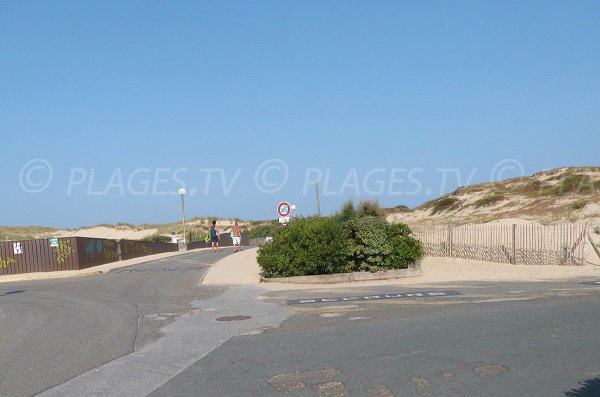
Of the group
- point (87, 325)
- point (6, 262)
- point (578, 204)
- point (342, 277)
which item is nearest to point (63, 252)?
point (6, 262)

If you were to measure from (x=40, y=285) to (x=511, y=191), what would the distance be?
45.7 m

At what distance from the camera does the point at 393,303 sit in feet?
43.0

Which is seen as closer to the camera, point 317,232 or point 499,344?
point 499,344

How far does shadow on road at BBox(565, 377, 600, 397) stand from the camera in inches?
237

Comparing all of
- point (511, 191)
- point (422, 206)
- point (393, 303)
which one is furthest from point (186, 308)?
point (422, 206)

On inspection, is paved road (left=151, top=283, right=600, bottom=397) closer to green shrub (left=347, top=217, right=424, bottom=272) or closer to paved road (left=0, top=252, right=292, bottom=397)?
paved road (left=0, top=252, right=292, bottom=397)

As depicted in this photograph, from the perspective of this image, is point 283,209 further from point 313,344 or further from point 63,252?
point 313,344

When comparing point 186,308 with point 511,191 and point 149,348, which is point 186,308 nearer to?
point 149,348

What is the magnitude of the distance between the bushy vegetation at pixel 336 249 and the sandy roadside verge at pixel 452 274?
2.22 ft

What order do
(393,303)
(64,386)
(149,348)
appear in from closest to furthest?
(64,386), (149,348), (393,303)

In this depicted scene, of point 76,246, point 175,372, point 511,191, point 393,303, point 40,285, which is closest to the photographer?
point 175,372

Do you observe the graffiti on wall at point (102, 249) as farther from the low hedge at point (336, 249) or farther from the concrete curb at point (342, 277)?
the concrete curb at point (342, 277)

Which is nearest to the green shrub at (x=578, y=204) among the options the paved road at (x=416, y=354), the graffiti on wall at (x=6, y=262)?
the paved road at (x=416, y=354)

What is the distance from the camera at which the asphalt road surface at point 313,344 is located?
6766 mm
